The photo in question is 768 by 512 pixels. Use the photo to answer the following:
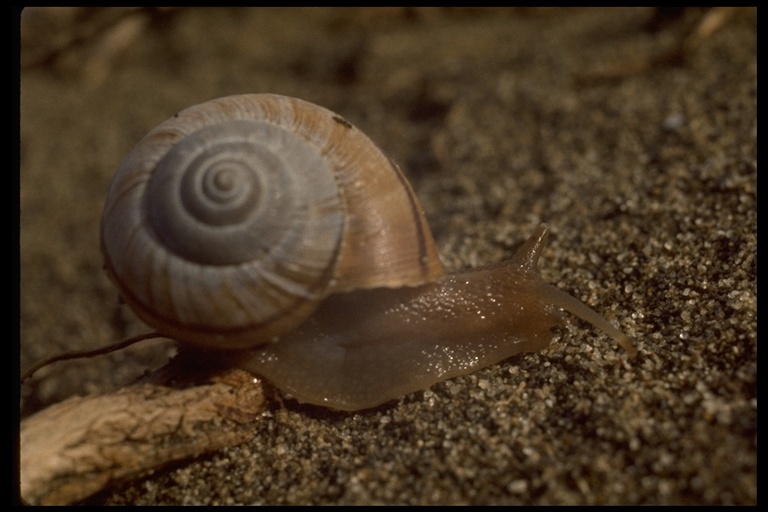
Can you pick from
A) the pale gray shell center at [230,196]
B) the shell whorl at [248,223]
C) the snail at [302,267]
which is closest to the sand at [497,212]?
the snail at [302,267]

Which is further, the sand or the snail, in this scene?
the snail

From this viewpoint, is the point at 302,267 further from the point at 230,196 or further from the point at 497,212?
the point at 497,212

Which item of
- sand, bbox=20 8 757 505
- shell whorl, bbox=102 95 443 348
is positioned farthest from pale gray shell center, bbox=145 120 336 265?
sand, bbox=20 8 757 505

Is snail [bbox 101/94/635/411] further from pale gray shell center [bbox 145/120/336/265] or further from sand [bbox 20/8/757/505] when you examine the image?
sand [bbox 20/8/757/505]

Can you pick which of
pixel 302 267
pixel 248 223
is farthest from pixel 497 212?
pixel 248 223

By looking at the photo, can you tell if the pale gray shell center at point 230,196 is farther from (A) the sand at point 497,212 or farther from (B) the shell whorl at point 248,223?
(A) the sand at point 497,212

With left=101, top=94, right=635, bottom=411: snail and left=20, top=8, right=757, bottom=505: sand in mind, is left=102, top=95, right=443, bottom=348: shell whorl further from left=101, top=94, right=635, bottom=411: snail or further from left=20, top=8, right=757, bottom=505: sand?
left=20, top=8, right=757, bottom=505: sand

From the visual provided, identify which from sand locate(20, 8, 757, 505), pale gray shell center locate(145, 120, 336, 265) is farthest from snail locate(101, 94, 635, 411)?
sand locate(20, 8, 757, 505)
